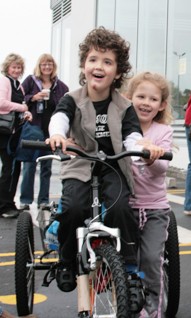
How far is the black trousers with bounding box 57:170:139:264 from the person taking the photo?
272 cm

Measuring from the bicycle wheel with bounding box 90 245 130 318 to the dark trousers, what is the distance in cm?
401

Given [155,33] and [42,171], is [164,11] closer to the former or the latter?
[155,33]

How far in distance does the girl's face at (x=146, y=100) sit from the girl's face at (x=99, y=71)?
0.33m

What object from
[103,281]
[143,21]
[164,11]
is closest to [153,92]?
[103,281]

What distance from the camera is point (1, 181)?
6.47 meters

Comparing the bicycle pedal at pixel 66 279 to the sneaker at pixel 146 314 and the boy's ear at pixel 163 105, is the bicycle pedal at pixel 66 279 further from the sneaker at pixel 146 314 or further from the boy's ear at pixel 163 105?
the boy's ear at pixel 163 105

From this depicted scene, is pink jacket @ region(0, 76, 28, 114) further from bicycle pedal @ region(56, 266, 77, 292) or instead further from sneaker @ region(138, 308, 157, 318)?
sneaker @ region(138, 308, 157, 318)

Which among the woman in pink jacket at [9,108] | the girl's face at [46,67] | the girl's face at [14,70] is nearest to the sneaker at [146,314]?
the woman in pink jacket at [9,108]

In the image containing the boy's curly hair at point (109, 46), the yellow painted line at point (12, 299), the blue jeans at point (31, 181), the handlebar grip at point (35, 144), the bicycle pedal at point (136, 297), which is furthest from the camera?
the blue jeans at point (31, 181)

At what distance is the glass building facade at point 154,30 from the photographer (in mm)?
12164

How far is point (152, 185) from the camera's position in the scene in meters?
3.24

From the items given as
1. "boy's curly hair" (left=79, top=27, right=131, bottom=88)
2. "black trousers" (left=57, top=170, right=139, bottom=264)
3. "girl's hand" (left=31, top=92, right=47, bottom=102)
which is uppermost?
"girl's hand" (left=31, top=92, right=47, bottom=102)

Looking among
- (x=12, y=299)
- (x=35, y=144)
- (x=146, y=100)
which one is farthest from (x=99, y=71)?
(x=12, y=299)

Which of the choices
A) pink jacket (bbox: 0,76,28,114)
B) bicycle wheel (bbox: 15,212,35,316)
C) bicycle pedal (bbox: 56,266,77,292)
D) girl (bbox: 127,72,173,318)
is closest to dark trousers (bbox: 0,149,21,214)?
pink jacket (bbox: 0,76,28,114)
